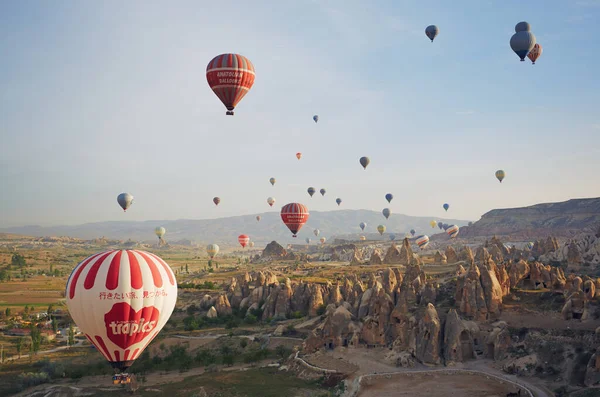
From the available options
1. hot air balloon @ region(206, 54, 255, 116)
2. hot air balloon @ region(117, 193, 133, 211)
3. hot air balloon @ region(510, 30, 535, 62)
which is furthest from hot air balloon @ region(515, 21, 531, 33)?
hot air balloon @ region(117, 193, 133, 211)

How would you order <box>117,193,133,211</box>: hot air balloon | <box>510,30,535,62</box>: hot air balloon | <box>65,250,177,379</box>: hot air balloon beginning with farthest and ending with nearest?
<box>117,193,133,211</box>: hot air balloon → <box>510,30,535,62</box>: hot air balloon → <box>65,250,177,379</box>: hot air balloon

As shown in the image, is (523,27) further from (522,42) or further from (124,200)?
(124,200)

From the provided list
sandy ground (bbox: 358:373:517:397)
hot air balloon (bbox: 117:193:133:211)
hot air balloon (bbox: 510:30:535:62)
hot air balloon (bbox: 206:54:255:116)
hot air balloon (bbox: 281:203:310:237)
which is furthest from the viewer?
hot air balloon (bbox: 117:193:133:211)

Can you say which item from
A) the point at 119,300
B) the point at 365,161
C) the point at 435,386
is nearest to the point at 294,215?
the point at 365,161

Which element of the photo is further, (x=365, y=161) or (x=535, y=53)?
(x=365, y=161)

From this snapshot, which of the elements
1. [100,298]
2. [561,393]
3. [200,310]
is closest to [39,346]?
[200,310]

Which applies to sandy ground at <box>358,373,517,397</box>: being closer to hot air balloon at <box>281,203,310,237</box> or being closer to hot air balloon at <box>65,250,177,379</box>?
hot air balloon at <box>65,250,177,379</box>

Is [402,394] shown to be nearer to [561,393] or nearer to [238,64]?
[561,393]
